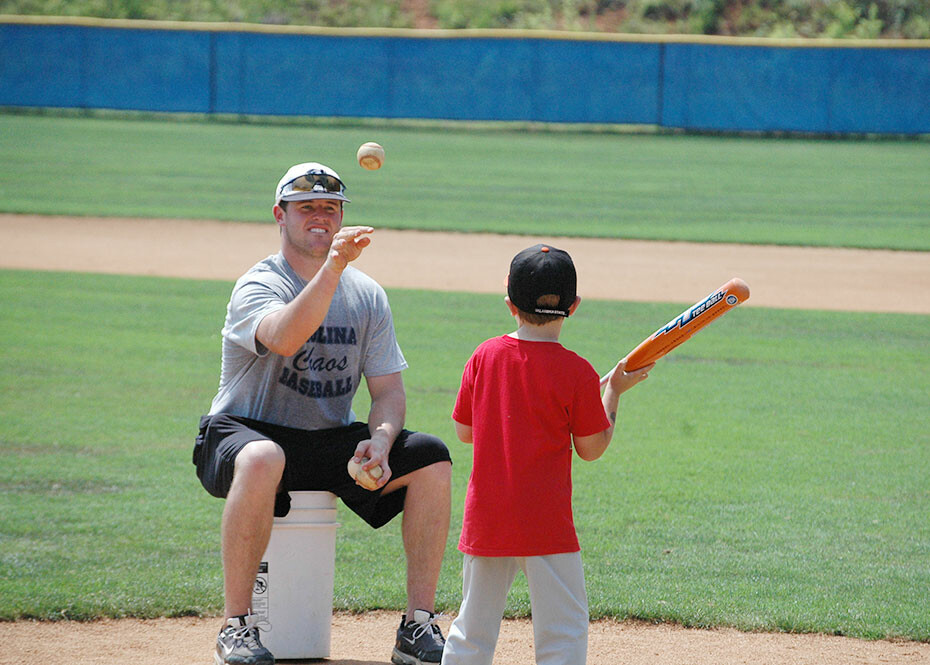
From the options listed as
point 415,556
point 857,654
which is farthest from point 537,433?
point 857,654

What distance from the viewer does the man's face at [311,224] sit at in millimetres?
4145

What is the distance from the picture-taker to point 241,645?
3.63 metres

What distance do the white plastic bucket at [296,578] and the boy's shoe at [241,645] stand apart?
20 centimetres

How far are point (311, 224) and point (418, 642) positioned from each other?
1.42 meters

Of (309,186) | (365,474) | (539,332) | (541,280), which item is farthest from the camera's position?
(309,186)

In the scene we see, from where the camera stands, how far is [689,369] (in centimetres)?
868

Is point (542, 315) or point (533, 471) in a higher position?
point (542, 315)

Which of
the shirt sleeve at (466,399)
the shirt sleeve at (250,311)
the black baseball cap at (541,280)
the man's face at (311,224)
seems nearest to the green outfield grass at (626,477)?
the shirt sleeve at (250,311)

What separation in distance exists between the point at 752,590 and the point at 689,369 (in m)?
4.10

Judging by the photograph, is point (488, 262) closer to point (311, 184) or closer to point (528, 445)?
point (311, 184)

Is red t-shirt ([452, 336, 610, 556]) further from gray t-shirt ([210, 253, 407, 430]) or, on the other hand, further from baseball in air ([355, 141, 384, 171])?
baseball in air ([355, 141, 384, 171])

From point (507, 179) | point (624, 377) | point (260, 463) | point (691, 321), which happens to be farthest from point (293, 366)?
point (507, 179)

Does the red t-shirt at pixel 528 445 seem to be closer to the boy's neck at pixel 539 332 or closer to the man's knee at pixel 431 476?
the boy's neck at pixel 539 332

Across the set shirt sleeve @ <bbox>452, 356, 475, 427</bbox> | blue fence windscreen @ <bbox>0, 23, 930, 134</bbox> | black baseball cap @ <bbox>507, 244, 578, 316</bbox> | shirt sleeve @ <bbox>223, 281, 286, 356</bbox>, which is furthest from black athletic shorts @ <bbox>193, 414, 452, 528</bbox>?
blue fence windscreen @ <bbox>0, 23, 930, 134</bbox>
